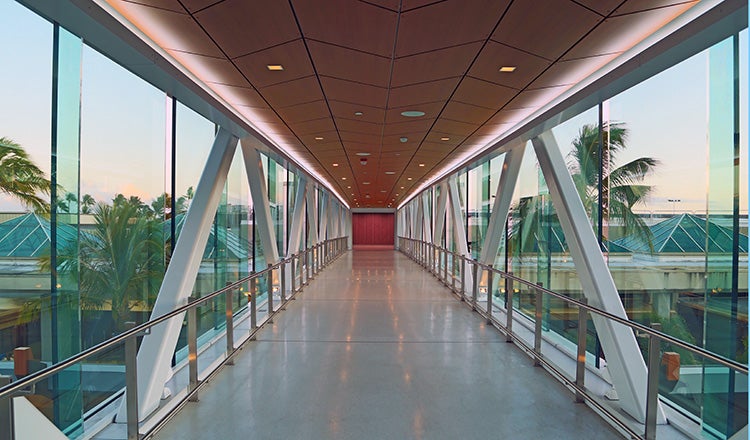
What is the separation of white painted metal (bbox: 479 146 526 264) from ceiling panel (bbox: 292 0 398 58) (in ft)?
14.7

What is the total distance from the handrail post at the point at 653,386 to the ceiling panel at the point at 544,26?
1985 mm

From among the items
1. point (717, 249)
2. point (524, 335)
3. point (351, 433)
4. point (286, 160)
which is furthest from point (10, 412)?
point (286, 160)

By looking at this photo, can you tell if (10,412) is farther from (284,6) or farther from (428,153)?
(428,153)

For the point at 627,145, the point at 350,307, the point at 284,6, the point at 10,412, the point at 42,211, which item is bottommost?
the point at 350,307

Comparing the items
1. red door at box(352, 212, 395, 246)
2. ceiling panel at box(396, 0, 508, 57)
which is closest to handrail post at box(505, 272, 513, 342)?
ceiling panel at box(396, 0, 508, 57)

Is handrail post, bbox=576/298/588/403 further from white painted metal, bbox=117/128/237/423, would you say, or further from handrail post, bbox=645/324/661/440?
white painted metal, bbox=117/128/237/423

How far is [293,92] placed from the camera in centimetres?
488

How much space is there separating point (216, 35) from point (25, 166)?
1.62 meters

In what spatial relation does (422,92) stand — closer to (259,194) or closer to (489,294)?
(489,294)

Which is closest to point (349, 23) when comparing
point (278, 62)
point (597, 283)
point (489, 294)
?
point (278, 62)

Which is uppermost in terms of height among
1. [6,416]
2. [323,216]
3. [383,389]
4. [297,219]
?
[323,216]

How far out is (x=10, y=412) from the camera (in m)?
1.76

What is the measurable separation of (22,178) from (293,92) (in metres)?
2.46

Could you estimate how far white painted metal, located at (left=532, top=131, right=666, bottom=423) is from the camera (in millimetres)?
3992
